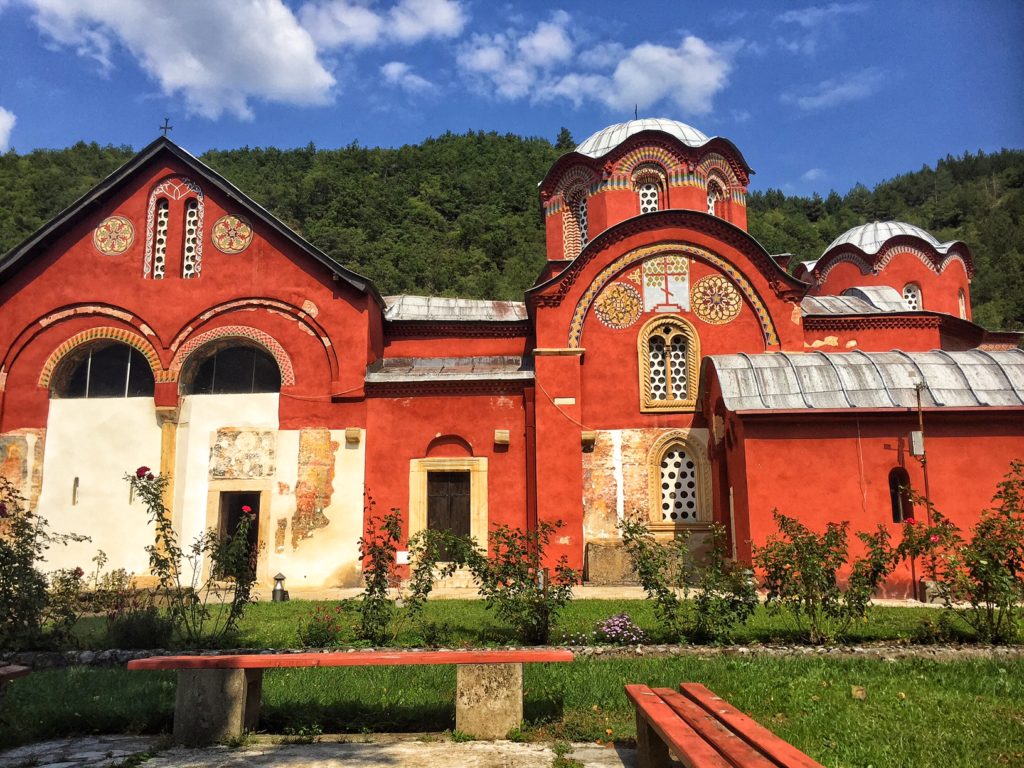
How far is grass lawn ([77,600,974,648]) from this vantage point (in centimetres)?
744

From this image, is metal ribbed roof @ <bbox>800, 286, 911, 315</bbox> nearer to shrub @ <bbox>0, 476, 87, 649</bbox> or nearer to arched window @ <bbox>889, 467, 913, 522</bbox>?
arched window @ <bbox>889, 467, 913, 522</bbox>

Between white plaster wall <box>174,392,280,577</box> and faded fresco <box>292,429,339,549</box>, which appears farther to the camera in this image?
white plaster wall <box>174,392,280,577</box>

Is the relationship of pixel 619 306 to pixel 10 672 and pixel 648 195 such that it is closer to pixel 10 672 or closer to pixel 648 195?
pixel 648 195

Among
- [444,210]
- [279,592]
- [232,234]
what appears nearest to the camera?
[279,592]

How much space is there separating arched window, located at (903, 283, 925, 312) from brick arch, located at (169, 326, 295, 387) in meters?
15.4

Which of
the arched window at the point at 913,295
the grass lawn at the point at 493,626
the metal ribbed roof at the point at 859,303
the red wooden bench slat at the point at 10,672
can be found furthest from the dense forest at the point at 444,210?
the red wooden bench slat at the point at 10,672

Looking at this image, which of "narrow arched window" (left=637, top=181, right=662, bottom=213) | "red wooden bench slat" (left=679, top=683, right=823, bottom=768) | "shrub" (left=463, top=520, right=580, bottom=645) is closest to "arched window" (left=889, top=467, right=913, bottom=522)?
"shrub" (left=463, top=520, right=580, bottom=645)

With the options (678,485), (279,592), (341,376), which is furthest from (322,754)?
(678,485)

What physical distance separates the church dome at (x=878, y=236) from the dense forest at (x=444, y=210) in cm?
2170

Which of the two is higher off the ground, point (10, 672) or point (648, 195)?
point (648, 195)

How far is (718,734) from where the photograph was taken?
3.52m

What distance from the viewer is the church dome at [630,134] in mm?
17406

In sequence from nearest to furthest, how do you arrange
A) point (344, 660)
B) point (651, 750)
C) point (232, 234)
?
point (651, 750), point (344, 660), point (232, 234)

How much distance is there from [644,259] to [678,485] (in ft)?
14.1
